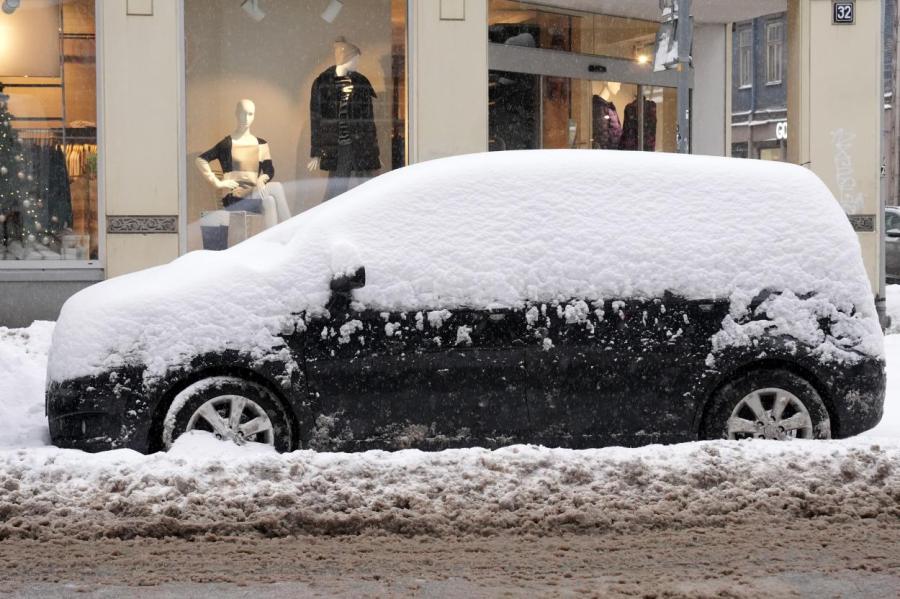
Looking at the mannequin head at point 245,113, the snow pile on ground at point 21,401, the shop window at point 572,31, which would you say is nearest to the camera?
the snow pile on ground at point 21,401

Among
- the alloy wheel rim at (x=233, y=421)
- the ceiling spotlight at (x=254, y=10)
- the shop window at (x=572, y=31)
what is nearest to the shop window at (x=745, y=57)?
the shop window at (x=572, y=31)

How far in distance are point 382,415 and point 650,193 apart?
199 cm

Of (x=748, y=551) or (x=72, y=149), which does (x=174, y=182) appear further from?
(x=748, y=551)

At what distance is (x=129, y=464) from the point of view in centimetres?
611

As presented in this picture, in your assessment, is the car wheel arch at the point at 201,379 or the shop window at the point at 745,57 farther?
the shop window at the point at 745,57

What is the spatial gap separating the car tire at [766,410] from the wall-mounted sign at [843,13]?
30.0 feet

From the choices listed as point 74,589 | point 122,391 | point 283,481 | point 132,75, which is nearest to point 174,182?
point 132,75

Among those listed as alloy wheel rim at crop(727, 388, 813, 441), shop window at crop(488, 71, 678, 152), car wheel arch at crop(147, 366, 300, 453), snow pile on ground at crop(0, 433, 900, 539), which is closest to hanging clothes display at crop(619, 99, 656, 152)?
shop window at crop(488, 71, 678, 152)

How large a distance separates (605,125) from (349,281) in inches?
412

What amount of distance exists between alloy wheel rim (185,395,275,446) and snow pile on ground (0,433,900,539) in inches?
4.0

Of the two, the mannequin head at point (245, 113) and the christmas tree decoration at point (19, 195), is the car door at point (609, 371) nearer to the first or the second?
the mannequin head at point (245, 113)

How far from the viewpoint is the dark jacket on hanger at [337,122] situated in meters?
14.0

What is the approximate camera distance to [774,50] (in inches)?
1603

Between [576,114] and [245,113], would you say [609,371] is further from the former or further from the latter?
[576,114]
